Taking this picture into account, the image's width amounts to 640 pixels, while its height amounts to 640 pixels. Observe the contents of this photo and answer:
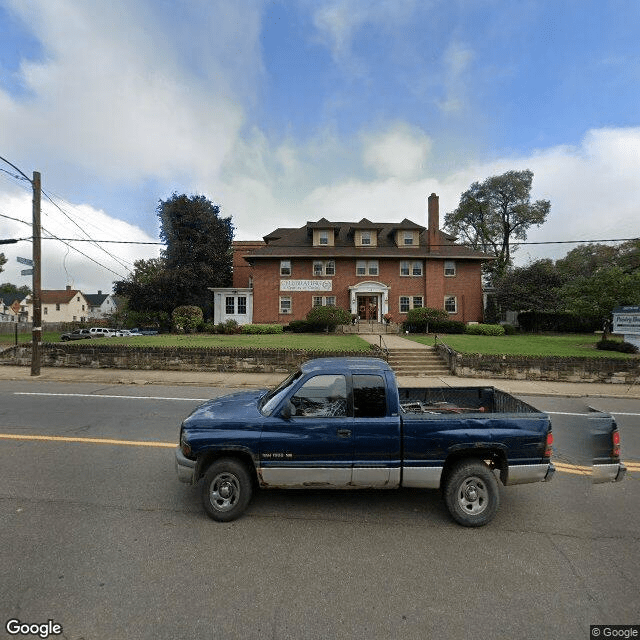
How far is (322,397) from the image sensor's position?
13.3 feet

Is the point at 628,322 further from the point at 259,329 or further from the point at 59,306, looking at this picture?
the point at 59,306

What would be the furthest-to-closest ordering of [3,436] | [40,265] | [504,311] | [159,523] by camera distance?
[504,311]
[40,265]
[3,436]
[159,523]

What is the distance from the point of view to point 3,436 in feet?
21.4

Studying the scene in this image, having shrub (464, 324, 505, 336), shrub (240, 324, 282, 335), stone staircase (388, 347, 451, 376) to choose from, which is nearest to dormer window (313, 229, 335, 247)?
shrub (240, 324, 282, 335)

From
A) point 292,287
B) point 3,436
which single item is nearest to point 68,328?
point 292,287

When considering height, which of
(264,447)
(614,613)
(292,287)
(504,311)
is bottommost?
(614,613)

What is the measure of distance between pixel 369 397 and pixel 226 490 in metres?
1.89

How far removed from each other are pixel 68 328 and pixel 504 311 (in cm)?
5411

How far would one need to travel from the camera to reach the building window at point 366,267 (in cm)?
3281

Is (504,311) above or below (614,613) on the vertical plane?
above

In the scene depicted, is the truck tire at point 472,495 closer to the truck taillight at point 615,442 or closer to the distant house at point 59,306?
the truck taillight at point 615,442

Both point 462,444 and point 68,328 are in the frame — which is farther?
point 68,328

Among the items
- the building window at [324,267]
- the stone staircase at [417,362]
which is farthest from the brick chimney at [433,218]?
the stone staircase at [417,362]

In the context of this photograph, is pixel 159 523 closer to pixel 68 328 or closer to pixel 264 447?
pixel 264 447
